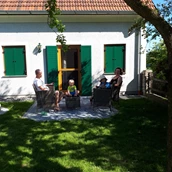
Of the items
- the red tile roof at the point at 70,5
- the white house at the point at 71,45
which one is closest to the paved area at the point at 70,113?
the white house at the point at 71,45

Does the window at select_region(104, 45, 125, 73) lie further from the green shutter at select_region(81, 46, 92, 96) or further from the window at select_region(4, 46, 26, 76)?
the window at select_region(4, 46, 26, 76)

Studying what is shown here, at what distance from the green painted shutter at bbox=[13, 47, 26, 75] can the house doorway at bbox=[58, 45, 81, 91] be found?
4.96ft

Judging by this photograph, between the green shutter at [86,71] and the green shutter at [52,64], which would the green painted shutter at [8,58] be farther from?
the green shutter at [86,71]

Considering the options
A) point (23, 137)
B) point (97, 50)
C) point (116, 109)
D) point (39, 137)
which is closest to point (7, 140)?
point (23, 137)

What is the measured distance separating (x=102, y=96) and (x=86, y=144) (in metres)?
2.51

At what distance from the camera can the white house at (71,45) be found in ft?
28.7

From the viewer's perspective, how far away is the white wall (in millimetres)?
8766

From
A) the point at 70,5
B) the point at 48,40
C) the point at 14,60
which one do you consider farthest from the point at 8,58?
the point at 70,5

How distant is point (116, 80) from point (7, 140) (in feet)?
13.5

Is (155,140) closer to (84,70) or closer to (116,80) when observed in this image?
(116,80)

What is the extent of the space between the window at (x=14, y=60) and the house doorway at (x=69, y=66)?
1.52 m

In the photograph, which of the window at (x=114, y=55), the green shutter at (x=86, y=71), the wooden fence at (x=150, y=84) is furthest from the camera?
the window at (x=114, y=55)

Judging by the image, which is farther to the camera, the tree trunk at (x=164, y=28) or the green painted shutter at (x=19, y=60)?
the green painted shutter at (x=19, y=60)

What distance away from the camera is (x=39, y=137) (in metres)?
4.50
